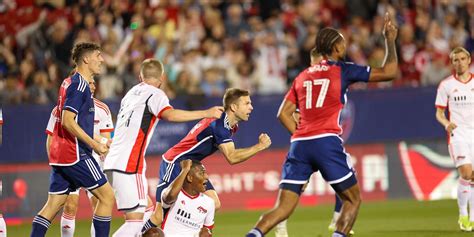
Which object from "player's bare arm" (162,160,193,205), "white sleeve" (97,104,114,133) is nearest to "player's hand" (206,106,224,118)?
"player's bare arm" (162,160,193,205)

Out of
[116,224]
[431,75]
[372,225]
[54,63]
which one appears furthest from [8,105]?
[431,75]

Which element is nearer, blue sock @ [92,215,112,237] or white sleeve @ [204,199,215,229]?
blue sock @ [92,215,112,237]

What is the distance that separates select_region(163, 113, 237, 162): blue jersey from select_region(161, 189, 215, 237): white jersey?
666 millimetres

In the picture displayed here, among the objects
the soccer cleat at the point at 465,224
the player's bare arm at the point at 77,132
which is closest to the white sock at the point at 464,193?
the soccer cleat at the point at 465,224

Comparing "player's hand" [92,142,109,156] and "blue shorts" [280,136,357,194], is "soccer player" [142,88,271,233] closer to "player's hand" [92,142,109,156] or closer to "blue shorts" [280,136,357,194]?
"blue shorts" [280,136,357,194]

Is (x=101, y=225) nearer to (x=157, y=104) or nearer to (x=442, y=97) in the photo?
(x=157, y=104)

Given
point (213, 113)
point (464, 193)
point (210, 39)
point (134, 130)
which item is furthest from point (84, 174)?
point (210, 39)

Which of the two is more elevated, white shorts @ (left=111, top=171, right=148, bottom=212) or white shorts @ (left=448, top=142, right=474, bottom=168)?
white shorts @ (left=111, top=171, right=148, bottom=212)

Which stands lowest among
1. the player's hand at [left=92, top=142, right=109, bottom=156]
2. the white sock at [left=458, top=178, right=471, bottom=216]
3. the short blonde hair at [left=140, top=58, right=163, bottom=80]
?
the white sock at [left=458, top=178, right=471, bottom=216]

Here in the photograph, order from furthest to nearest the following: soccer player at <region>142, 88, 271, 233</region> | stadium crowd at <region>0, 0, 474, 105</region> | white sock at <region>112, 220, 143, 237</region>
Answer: stadium crowd at <region>0, 0, 474, 105</region>, soccer player at <region>142, 88, 271, 233</region>, white sock at <region>112, 220, 143, 237</region>

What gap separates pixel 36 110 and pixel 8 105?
52cm

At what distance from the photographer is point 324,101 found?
1059cm

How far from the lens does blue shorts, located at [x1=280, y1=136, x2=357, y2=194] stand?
10531mm

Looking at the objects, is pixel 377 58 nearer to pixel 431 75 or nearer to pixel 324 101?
pixel 431 75
